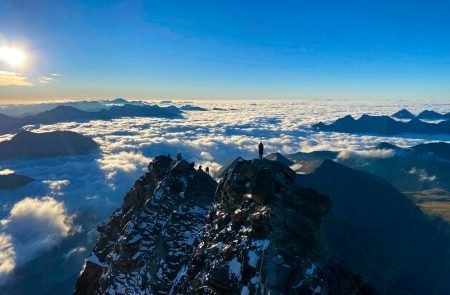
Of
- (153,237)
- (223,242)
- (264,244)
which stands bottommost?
(153,237)

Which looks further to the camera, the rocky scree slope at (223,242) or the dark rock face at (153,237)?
the dark rock face at (153,237)

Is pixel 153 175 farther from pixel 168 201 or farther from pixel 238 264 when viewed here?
pixel 238 264

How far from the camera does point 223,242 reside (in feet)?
135

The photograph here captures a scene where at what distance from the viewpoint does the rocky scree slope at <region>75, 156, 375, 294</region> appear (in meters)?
31.7

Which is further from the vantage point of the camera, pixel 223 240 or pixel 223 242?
pixel 223 240

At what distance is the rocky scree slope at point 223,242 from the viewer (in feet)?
104

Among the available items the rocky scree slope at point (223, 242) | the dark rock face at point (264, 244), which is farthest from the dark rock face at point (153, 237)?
the dark rock face at point (264, 244)

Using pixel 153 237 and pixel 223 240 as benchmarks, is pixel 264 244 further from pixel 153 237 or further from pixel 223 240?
pixel 153 237

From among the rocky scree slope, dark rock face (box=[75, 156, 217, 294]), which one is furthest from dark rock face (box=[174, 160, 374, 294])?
dark rock face (box=[75, 156, 217, 294])

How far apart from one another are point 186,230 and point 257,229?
71.3 feet

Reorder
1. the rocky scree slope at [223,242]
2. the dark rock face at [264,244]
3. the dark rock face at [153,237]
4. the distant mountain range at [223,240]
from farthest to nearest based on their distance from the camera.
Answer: the dark rock face at [153,237] < the distant mountain range at [223,240] < the rocky scree slope at [223,242] < the dark rock face at [264,244]

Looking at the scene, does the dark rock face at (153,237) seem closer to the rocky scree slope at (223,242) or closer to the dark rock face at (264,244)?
the rocky scree slope at (223,242)

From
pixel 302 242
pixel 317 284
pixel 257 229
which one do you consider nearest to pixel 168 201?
pixel 257 229

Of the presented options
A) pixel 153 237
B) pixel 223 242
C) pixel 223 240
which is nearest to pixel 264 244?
pixel 223 242
